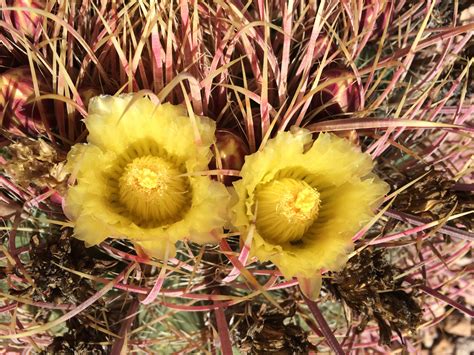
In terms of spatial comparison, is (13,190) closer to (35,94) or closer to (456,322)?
(35,94)

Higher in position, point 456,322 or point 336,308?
point 336,308

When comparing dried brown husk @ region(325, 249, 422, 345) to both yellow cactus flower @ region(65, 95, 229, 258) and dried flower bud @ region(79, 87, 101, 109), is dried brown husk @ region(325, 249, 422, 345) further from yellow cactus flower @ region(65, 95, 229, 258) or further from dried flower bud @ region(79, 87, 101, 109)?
dried flower bud @ region(79, 87, 101, 109)

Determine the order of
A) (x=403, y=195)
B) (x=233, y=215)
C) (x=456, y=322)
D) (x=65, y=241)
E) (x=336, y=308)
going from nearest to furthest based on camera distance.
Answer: (x=233, y=215) < (x=65, y=241) < (x=403, y=195) < (x=336, y=308) < (x=456, y=322)

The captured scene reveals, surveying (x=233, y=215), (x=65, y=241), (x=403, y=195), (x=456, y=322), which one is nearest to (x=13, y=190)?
(x=65, y=241)

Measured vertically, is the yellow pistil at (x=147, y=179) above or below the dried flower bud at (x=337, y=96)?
below

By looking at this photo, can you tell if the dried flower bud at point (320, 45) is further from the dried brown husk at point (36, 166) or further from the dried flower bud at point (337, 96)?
the dried brown husk at point (36, 166)

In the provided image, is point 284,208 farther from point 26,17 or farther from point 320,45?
point 26,17

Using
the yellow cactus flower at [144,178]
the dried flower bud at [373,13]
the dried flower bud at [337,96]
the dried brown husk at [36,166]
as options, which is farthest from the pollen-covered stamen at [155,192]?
the dried flower bud at [373,13]
